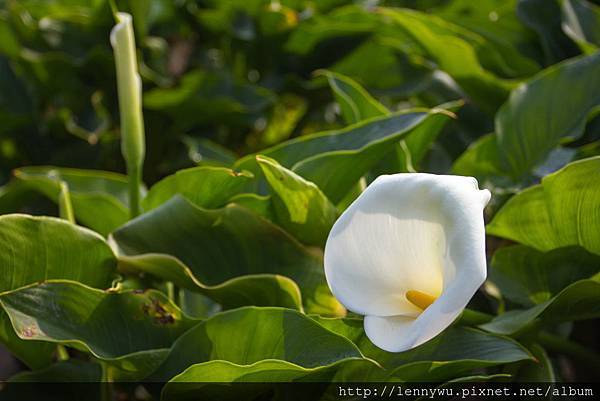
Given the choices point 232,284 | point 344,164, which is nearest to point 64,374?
point 232,284

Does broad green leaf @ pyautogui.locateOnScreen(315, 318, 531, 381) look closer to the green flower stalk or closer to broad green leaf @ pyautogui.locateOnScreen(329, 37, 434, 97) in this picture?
the green flower stalk

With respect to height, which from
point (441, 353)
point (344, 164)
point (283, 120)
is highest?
point (344, 164)

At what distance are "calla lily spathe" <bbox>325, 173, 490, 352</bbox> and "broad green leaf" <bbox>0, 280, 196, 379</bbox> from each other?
0.61 ft

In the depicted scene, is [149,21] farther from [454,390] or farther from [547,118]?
[454,390]

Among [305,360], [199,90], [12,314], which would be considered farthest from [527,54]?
[12,314]

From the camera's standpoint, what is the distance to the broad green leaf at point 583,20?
39.6 inches

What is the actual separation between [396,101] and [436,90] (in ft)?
0.75

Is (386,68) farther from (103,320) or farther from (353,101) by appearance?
(103,320)

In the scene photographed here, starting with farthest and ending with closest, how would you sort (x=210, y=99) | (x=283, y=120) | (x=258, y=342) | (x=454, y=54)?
1. (x=283, y=120)
2. (x=210, y=99)
3. (x=454, y=54)
4. (x=258, y=342)

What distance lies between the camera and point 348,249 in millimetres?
500

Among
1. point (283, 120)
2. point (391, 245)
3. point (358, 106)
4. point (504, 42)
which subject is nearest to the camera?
point (391, 245)

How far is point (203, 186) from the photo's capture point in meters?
0.73

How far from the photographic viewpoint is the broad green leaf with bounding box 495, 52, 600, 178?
85 cm

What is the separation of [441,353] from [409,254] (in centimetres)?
16
